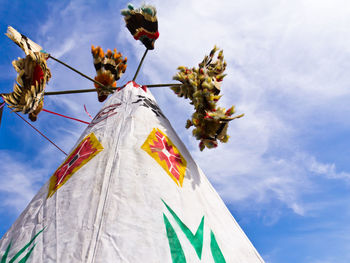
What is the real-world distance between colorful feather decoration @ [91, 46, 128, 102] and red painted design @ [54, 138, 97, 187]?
1280mm

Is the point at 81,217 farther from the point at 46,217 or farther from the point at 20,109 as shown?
the point at 20,109

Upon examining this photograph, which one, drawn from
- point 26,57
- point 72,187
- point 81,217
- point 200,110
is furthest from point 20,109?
point 200,110

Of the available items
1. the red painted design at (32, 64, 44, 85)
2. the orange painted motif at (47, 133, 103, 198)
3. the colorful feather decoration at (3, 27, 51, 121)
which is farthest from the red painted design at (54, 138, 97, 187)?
the red painted design at (32, 64, 44, 85)

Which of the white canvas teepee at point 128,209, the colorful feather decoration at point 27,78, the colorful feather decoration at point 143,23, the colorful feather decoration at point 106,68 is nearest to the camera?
the white canvas teepee at point 128,209

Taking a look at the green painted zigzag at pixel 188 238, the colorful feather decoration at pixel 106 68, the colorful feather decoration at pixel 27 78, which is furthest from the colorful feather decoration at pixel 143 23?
the green painted zigzag at pixel 188 238

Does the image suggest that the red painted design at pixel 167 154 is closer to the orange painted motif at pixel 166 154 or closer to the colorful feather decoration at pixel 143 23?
the orange painted motif at pixel 166 154

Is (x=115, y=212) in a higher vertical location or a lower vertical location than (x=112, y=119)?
lower

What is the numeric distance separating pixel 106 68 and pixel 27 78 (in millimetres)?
1144

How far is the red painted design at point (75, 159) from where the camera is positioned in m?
2.28

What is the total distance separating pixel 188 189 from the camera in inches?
88.0

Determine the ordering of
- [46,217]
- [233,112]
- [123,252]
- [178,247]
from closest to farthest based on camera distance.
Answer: [123,252] → [178,247] → [46,217] → [233,112]

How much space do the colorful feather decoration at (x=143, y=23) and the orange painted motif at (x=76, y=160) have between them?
155 cm

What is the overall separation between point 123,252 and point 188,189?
798 millimetres

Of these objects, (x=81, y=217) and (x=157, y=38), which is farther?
(x=157, y=38)
